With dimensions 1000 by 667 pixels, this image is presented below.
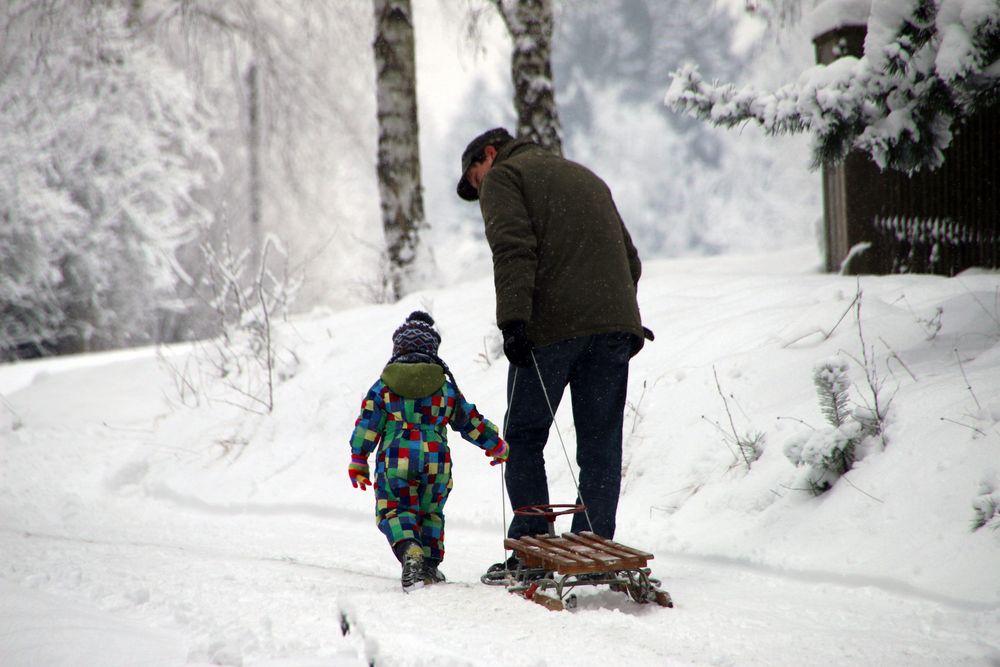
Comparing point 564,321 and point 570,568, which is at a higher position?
point 564,321

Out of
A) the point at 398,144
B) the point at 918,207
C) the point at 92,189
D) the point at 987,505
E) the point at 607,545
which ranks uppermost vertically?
the point at 92,189

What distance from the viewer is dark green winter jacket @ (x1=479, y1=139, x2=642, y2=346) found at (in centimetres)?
377

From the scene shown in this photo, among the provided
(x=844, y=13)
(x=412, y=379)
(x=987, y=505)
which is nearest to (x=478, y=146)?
(x=412, y=379)

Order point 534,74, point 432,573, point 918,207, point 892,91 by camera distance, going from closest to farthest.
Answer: point 432,573 → point 892,91 → point 918,207 → point 534,74

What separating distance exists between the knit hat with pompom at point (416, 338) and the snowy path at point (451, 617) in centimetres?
101

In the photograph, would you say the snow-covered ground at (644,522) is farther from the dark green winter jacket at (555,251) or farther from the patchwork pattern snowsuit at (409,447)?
the dark green winter jacket at (555,251)

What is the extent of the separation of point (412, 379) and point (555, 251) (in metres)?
0.82

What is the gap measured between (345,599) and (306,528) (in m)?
2.28

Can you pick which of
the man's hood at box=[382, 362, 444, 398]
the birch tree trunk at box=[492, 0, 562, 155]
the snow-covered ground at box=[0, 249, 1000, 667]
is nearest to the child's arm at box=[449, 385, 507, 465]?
the man's hood at box=[382, 362, 444, 398]

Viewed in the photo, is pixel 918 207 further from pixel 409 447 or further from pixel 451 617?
pixel 451 617

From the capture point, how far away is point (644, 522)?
4680 millimetres

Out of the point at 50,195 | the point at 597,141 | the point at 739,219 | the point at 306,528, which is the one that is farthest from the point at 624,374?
the point at 597,141

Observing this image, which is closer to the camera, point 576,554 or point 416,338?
point 576,554

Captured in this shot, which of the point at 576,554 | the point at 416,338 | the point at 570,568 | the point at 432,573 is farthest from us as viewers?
the point at 416,338
